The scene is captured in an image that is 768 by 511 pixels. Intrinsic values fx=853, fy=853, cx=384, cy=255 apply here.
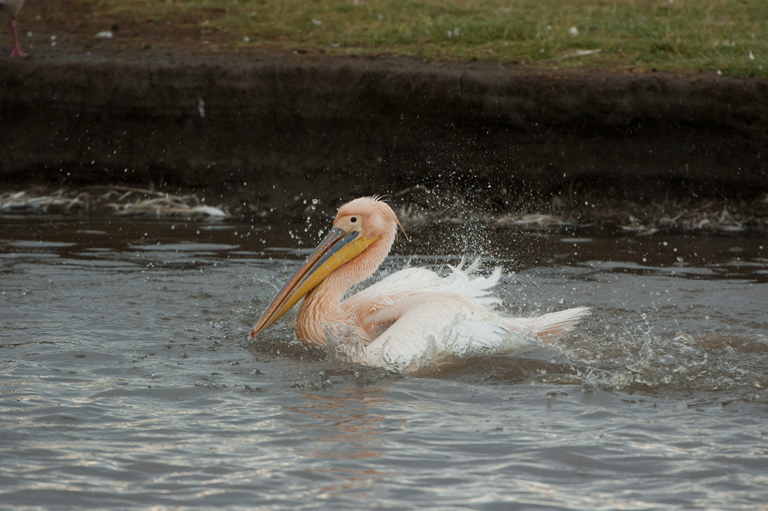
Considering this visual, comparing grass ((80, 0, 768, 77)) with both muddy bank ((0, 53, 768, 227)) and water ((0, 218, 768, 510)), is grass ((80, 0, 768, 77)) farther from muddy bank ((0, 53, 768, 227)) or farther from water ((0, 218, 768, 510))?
water ((0, 218, 768, 510))

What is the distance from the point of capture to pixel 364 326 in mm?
4613

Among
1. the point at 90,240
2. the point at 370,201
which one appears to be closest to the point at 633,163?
the point at 370,201

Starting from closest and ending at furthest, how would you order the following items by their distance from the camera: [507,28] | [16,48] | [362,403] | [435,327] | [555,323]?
[362,403], [435,327], [555,323], [16,48], [507,28]

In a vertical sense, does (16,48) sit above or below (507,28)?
below

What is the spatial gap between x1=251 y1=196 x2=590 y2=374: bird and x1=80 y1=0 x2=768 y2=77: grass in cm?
462

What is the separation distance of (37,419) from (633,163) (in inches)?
242

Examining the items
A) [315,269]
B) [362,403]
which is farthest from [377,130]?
[362,403]

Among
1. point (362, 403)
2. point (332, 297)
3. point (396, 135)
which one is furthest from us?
point (396, 135)

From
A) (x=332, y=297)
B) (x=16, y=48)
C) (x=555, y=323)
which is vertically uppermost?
(x=16, y=48)

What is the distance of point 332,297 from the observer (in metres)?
4.66

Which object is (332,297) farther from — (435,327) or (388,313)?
(435,327)

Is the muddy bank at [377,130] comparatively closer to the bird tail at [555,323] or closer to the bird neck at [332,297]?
the bird neck at [332,297]

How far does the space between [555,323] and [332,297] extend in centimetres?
121

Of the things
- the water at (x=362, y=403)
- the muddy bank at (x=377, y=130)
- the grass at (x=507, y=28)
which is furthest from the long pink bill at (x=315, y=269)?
the grass at (x=507, y=28)
